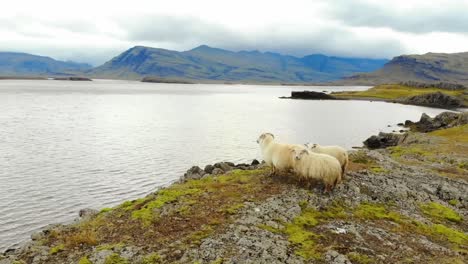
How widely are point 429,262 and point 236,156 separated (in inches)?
1722

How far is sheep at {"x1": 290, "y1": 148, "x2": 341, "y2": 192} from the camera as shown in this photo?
21.1 m

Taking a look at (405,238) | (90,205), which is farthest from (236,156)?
(405,238)

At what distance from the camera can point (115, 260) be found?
14633 mm

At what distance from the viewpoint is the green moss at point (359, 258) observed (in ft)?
48.6

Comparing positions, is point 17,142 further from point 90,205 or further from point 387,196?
point 387,196

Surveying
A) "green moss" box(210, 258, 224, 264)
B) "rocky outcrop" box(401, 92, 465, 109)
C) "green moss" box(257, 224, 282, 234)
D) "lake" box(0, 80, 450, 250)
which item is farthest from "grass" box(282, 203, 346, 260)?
Answer: "rocky outcrop" box(401, 92, 465, 109)

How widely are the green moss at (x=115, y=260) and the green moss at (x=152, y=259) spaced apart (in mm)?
627

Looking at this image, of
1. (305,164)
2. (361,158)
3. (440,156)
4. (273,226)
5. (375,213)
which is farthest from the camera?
(440,156)

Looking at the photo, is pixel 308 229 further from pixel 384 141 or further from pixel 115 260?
pixel 384 141

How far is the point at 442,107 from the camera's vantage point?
178750 mm

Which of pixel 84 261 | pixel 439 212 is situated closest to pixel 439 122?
pixel 439 212

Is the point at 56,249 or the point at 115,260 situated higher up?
the point at 115,260

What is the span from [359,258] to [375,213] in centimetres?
564

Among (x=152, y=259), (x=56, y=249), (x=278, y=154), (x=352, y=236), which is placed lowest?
(x=56, y=249)
